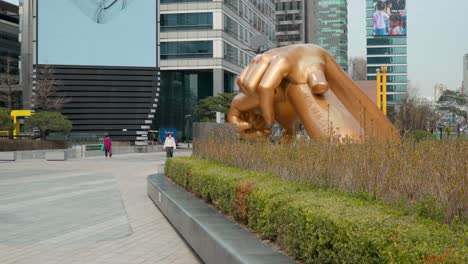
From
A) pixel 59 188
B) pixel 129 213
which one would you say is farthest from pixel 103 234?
pixel 59 188

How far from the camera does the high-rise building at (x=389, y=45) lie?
416 ft

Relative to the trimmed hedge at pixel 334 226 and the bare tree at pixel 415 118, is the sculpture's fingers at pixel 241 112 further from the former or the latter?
the trimmed hedge at pixel 334 226

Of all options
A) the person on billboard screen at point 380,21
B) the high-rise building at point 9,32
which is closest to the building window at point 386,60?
the person on billboard screen at point 380,21

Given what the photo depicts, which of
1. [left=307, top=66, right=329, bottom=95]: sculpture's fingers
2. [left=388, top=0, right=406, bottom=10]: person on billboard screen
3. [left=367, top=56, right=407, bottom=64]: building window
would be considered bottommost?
[left=307, top=66, right=329, bottom=95]: sculpture's fingers

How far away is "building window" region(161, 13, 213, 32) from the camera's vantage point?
57031 mm

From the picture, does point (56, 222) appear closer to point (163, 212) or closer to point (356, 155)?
point (163, 212)

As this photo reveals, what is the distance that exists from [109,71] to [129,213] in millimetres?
41444

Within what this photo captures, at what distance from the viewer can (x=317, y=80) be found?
1423 cm

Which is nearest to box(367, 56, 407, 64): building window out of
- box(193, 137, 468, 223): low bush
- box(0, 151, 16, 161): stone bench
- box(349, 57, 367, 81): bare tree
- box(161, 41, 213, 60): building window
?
box(349, 57, 367, 81): bare tree

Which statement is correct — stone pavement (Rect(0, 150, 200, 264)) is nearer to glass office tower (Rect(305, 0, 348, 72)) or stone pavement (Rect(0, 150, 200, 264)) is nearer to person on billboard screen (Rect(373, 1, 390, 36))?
glass office tower (Rect(305, 0, 348, 72))

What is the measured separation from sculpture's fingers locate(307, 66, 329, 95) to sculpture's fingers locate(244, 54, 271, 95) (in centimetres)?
116

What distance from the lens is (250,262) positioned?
4750 mm

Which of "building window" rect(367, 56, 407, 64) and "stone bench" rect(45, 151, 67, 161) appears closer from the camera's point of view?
"stone bench" rect(45, 151, 67, 161)

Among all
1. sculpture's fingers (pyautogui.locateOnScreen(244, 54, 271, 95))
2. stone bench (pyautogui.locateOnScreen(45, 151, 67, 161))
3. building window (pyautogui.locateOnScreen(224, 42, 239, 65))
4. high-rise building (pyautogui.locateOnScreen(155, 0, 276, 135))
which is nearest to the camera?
sculpture's fingers (pyautogui.locateOnScreen(244, 54, 271, 95))
